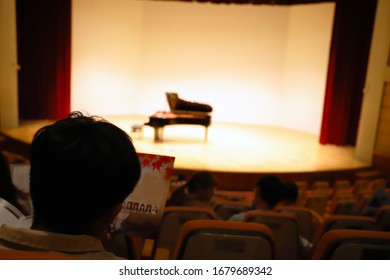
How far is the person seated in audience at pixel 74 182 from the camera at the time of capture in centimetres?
87

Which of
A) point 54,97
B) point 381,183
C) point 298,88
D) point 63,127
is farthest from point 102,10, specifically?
point 63,127

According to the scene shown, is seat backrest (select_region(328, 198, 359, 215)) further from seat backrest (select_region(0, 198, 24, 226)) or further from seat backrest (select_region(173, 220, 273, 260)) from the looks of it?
seat backrest (select_region(0, 198, 24, 226))

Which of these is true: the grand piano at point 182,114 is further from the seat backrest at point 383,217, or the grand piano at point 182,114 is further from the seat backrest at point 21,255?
the seat backrest at point 21,255

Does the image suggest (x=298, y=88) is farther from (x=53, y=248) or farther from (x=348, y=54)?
(x=53, y=248)

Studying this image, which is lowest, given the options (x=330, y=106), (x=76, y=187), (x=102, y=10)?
(x=330, y=106)

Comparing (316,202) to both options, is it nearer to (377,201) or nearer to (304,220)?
(377,201)

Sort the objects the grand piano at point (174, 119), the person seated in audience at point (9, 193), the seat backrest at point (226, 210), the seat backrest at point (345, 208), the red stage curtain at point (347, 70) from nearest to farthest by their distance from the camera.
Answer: the person seated in audience at point (9, 193) → the seat backrest at point (226, 210) → the seat backrest at point (345, 208) → the grand piano at point (174, 119) → the red stage curtain at point (347, 70)

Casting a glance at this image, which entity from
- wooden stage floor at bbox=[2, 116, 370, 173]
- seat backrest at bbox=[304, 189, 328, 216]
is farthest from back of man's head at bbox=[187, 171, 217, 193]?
wooden stage floor at bbox=[2, 116, 370, 173]

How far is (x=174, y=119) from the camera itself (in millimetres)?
7965

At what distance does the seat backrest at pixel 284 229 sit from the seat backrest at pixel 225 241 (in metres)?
0.71

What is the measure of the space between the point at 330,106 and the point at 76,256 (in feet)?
28.9

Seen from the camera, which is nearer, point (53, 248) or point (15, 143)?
point (53, 248)

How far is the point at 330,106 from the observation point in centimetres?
902

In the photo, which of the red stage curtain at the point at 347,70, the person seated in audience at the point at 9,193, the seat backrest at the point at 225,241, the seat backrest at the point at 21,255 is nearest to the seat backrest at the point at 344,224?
the seat backrest at the point at 225,241
